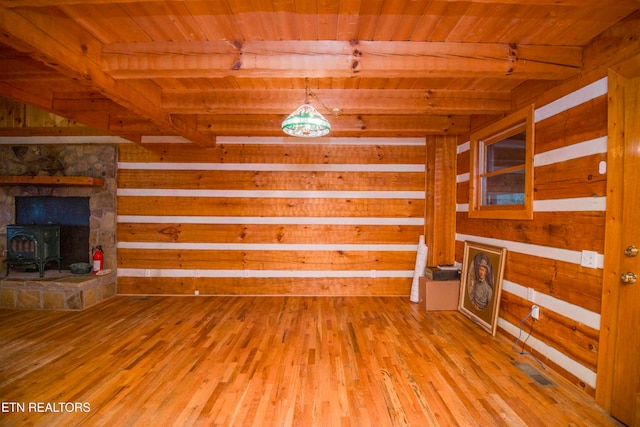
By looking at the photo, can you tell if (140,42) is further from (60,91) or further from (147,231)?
(147,231)

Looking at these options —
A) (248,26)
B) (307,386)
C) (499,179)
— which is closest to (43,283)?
(307,386)

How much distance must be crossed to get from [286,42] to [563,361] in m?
3.38

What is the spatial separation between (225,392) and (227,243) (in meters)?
2.70

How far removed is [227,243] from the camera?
4676 millimetres

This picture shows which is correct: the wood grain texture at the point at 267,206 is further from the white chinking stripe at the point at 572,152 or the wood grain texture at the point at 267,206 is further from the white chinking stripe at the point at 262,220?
the white chinking stripe at the point at 572,152

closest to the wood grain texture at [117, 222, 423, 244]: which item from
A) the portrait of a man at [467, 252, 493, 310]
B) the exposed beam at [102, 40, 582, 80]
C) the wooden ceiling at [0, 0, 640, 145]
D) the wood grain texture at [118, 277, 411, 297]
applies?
the wood grain texture at [118, 277, 411, 297]

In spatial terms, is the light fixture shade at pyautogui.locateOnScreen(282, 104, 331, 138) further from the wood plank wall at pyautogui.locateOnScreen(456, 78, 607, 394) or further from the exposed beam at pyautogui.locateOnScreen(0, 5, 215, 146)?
the wood plank wall at pyautogui.locateOnScreen(456, 78, 607, 394)

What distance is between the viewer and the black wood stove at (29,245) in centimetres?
416

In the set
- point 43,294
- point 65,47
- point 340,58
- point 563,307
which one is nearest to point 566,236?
point 563,307

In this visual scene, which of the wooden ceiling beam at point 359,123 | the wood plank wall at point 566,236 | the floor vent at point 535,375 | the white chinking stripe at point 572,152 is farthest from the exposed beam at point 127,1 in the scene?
the floor vent at point 535,375

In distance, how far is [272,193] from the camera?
4684mm

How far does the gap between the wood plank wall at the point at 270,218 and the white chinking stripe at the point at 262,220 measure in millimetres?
16

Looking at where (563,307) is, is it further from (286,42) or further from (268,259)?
(268,259)

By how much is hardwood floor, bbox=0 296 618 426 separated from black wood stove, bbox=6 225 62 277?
733 mm
